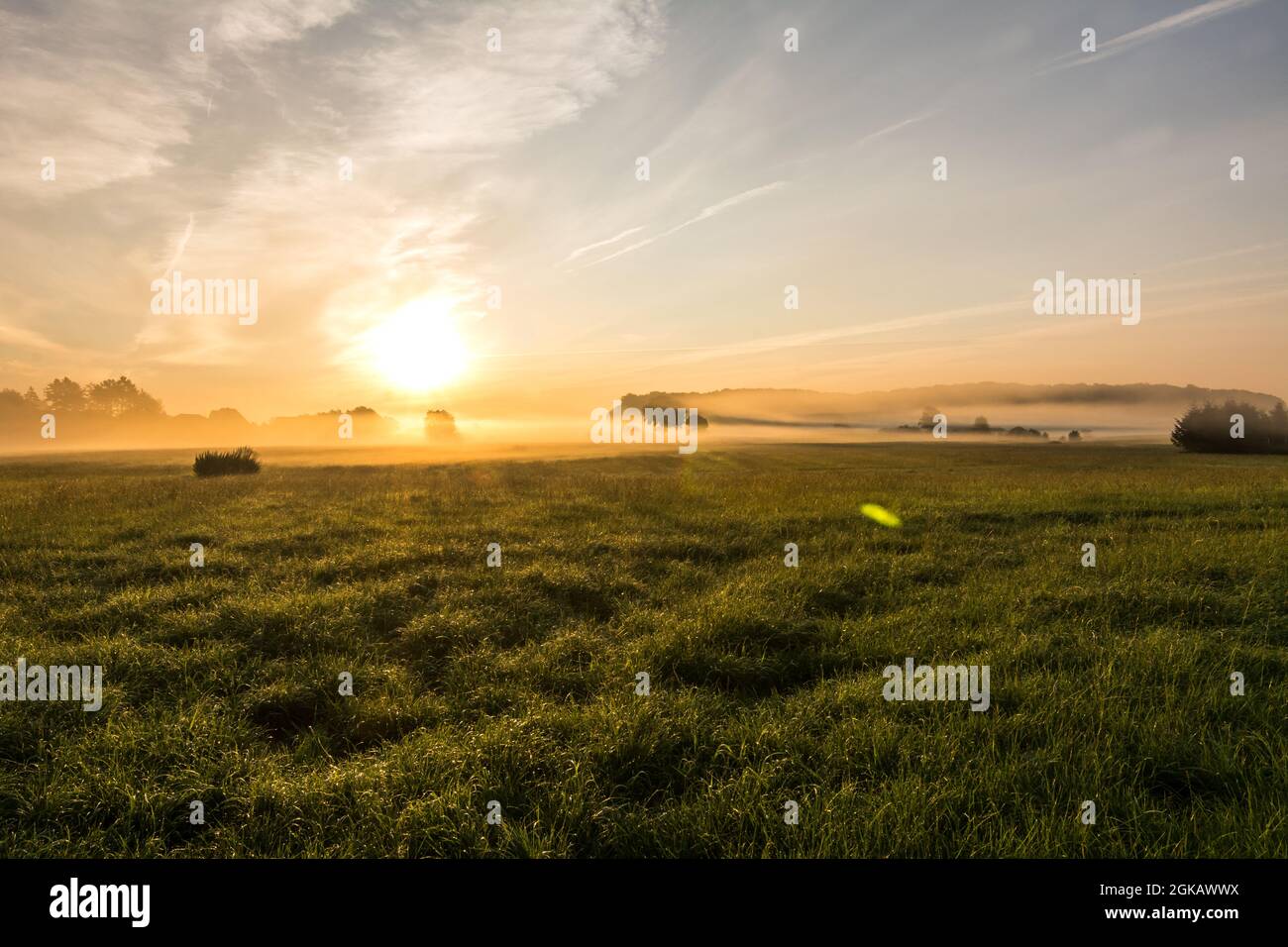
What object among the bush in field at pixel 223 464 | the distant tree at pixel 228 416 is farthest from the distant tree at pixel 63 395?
the bush in field at pixel 223 464

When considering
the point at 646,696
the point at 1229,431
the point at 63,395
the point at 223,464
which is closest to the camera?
the point at 646,696

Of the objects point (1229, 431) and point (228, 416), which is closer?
point (1229, 431)

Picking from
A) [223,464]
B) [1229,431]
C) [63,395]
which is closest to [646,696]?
[223,464]

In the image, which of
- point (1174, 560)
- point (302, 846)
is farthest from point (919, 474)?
point (302, 846)

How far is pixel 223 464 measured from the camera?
3152 centimetres

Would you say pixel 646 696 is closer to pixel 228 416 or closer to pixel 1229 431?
pixel 1229 431

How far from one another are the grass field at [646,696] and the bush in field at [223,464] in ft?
63.2

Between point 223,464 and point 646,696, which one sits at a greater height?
point 223,464

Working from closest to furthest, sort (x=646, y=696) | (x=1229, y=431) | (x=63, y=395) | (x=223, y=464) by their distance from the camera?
1. (x=646, y=696)
2. (x=223, y=464)
3. (x=1229, y=431)
4. (x=63, y=395)

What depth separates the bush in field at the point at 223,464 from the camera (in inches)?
1218

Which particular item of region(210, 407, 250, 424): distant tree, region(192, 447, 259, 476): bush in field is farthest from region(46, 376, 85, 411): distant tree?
region(192, 447, 259, 476): bush in field

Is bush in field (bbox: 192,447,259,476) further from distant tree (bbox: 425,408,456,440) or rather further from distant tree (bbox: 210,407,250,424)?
distant tree (bbox: 210,407,250,424)

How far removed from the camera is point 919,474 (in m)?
28.6

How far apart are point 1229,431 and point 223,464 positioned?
73347mm
